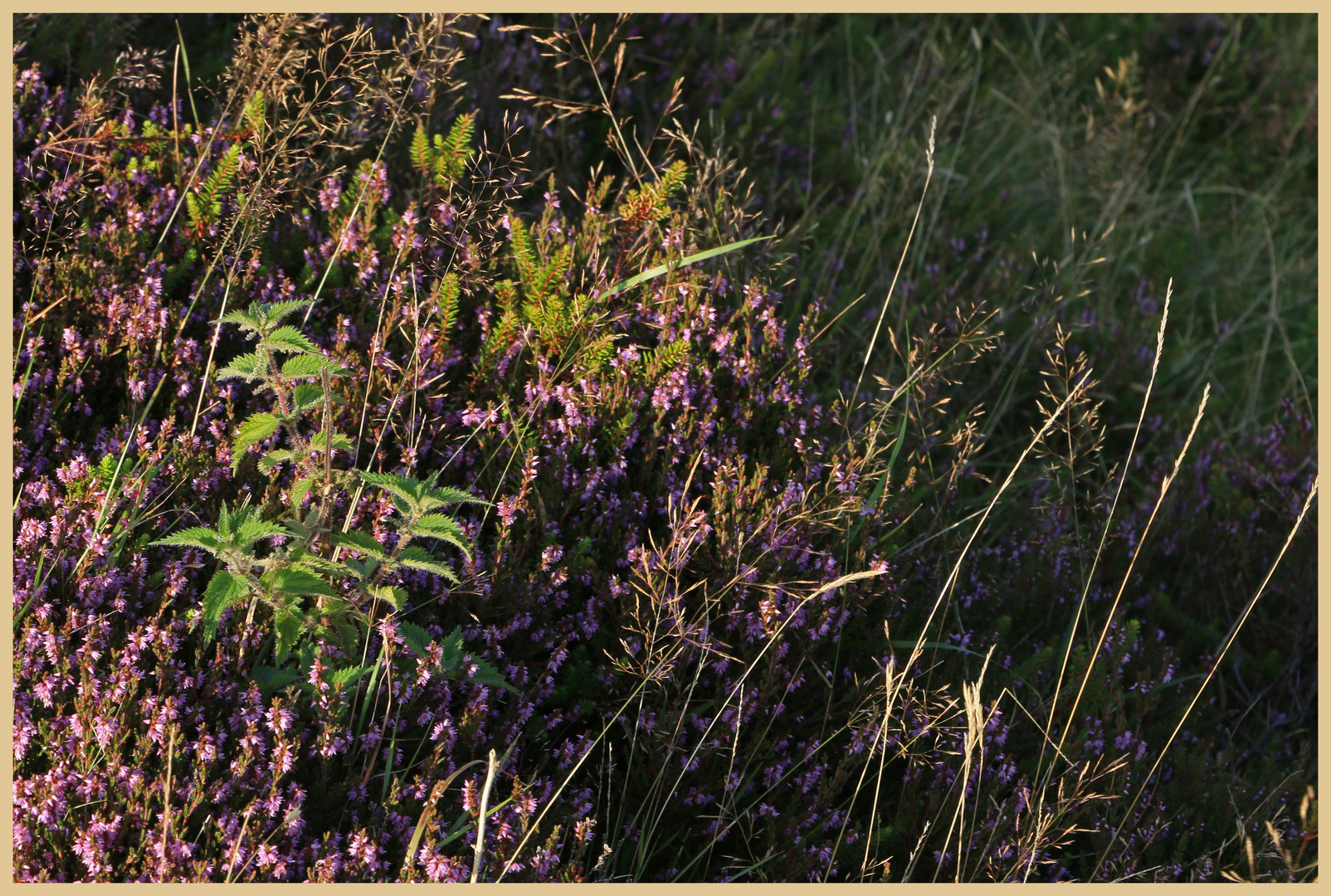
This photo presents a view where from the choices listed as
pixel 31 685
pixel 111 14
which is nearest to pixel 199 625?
pixel 31 685

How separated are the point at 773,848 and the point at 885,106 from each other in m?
3.81

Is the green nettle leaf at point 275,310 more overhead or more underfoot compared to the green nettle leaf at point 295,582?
more overhead

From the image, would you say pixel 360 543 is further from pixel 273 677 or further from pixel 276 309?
pixel 276 309

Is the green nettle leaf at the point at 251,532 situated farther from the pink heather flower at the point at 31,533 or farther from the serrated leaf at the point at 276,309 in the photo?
the pink heather flower at the point at 31,533

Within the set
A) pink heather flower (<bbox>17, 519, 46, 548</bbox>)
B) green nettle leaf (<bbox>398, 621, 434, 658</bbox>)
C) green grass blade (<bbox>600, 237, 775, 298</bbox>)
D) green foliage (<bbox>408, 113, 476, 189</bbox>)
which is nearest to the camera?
green nettle leaf (<bbox>398, 621, 434, 658</bbox>)

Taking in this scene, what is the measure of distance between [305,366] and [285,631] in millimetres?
517

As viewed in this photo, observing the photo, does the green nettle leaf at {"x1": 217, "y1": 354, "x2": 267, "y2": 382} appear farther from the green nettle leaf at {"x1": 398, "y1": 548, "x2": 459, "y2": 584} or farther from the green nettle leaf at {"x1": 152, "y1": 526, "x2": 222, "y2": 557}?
the green nettle leaf at {"x1": 398, "y1": 548, "x2": 459, "y2": 584}

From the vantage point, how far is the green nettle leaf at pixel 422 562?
191 cm

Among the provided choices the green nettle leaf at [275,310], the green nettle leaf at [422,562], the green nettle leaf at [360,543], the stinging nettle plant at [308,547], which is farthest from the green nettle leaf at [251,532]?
the green nettle leaf at [275,310]

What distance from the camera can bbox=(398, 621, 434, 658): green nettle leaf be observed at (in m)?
2.10

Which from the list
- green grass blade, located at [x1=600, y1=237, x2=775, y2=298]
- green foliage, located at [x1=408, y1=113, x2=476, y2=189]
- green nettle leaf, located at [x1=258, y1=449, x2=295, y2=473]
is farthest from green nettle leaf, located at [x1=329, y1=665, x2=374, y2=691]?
green foliage, located at [x1=408, y1=113, x2=476, y2=189]

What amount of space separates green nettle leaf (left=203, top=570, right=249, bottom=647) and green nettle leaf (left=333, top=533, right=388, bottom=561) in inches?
8.1

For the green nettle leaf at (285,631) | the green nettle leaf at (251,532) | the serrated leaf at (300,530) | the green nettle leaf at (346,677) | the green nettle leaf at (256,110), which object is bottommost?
the green nettle leaf at (346,677)

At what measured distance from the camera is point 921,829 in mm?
2498
